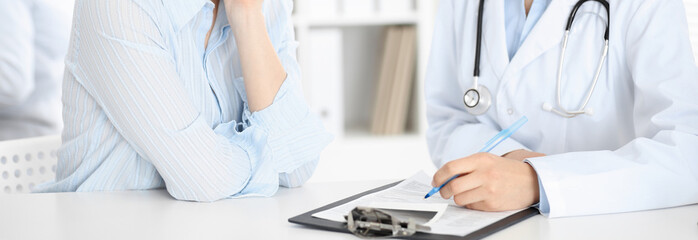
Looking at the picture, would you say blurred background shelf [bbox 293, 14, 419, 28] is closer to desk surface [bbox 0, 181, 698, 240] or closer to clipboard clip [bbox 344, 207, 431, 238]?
desk surface [bbox 0, 181, 698, 240]

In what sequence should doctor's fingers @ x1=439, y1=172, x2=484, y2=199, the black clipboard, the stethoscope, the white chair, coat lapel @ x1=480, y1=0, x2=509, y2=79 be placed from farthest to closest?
1. the white chair
2. coat lapel @ x1=480, y1=0, x2=509, y2=79
3. the stethoscope
4. doctor's fingers @ x1=439, y1=172, x2=484, y2=199
5. the black clipboard

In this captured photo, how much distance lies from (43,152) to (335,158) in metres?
1.40

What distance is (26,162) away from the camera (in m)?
1.53

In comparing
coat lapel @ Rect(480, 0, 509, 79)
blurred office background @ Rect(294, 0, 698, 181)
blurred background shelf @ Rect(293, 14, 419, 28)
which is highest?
coat lapel @ Rect(480, 0, 509, 79)

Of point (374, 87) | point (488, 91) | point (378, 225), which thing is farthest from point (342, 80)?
point (378, 225)

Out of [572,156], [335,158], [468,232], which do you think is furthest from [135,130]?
[335,158]

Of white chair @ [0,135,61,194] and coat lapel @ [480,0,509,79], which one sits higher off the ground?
coat lapel @ [480,0,509,79]

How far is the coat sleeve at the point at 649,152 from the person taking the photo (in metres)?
0.96

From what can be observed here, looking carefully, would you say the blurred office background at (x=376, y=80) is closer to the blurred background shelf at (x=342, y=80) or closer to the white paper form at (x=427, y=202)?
the blurred background shelf at (x=342, y=80)

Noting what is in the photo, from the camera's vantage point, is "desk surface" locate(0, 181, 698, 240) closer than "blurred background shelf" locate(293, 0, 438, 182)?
Yes

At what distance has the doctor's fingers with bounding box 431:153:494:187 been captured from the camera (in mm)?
942

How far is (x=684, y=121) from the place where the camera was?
111 centimetres

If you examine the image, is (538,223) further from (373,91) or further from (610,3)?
(373,91)

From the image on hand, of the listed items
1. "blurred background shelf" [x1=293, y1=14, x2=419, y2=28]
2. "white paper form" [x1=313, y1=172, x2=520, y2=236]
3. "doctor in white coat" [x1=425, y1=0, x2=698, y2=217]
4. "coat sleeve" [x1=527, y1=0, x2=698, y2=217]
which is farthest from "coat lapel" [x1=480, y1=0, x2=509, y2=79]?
"blurred background shelf" [x1=293, y1=14, x2=419, y2=28]
